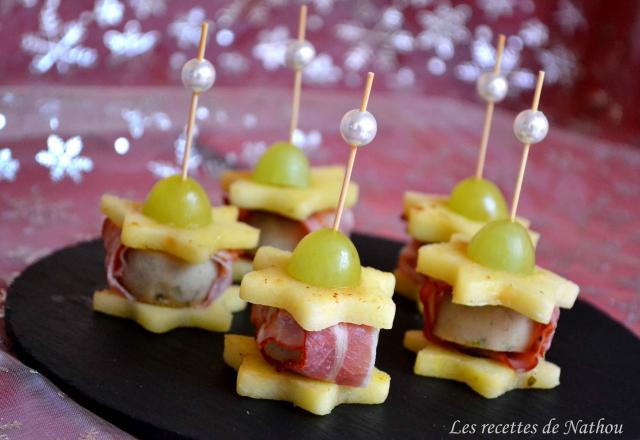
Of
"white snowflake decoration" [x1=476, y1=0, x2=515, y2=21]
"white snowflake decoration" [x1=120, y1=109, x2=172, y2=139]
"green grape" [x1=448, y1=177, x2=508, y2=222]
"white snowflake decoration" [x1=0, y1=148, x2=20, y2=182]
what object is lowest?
"white snowflake decoration" [x1=0, y1=148, x2=20, y2=182]

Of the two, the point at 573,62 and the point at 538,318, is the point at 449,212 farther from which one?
the point at 573,62

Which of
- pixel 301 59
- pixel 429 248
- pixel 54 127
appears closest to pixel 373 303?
pixel 429 248

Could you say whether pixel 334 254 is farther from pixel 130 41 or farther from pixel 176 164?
pixel 130 41

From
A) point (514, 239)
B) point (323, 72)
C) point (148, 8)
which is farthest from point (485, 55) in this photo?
point (514, 239)

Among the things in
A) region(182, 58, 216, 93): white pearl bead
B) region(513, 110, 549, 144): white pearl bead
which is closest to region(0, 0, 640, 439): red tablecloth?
region(182, 58, 216, 93): white pearl bead

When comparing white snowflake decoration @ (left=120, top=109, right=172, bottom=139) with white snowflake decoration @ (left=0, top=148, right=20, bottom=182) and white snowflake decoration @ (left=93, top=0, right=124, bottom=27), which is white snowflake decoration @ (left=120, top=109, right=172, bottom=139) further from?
white snowflake decoration @ (left=0, top=148, right=20, bottom=182)

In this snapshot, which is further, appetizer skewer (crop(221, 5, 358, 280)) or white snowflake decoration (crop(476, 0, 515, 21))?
white snowflake decoration (crop(476, 0, 515, 21))
